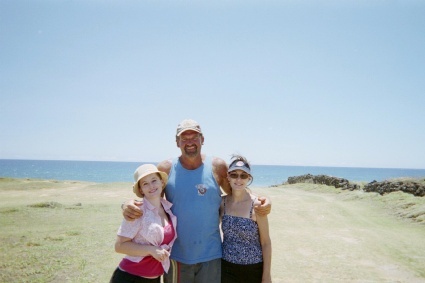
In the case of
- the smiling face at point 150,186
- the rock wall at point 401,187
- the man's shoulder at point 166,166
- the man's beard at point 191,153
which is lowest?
the rock wall at point 401,187

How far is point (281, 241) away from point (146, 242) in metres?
7.79

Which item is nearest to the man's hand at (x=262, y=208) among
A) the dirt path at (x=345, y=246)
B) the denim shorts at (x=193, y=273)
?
the denim shorts at (x=193, y=273)

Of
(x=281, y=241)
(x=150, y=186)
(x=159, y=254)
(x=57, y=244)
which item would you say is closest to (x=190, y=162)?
(x=150, y=186)

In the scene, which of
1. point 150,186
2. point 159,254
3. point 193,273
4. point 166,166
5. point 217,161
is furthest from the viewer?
point 217,161

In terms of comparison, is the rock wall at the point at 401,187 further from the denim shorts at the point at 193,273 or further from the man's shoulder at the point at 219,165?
the denim shorts at the point at 193,273

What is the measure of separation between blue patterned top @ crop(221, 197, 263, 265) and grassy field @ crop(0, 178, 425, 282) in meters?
3.70

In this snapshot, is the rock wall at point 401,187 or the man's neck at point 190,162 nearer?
the man's neck at point 190,162

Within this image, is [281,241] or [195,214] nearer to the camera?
[195,214]

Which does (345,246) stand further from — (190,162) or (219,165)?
(190,162)

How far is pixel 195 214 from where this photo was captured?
3867 mm

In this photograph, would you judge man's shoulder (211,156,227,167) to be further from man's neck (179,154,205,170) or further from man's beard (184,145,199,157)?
man's beard (184,145,199,157)

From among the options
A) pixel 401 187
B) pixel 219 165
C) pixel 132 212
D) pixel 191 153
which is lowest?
pixel 401 187

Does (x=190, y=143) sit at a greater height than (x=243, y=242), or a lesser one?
greater

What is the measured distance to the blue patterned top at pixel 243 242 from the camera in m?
3.80
